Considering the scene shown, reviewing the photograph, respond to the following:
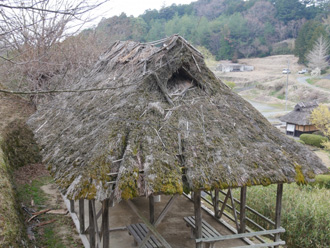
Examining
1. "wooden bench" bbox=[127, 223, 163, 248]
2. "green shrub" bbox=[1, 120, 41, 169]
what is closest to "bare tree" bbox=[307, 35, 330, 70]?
"green shrub" bbox=[1, 120, 41, 169]

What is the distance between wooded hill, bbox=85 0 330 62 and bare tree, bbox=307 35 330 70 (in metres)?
1.43

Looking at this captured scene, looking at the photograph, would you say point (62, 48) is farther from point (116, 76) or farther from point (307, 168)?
point (307, 168)

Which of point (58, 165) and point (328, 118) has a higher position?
point (58, 165)

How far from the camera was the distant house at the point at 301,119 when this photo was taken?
2737 centimetres

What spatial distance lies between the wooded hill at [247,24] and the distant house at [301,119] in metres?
21.3

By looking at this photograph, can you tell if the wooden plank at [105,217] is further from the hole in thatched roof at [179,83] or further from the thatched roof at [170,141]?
the hole in thatched roof at [179,83]

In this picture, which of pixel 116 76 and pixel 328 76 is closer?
pixel 116 76

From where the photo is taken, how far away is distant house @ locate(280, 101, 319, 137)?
89.8 feet

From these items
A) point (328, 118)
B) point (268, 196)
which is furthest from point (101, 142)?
point (328, 118)

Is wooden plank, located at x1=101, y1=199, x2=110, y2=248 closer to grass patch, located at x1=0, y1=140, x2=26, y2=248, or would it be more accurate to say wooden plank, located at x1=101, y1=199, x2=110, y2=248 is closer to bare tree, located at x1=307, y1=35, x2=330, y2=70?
grass patch, located at x1=0, y1=140, x2=26, y2=248

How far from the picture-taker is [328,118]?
23500mm

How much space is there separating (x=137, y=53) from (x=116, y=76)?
0.76 meters

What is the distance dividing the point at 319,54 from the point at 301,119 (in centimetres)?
1940

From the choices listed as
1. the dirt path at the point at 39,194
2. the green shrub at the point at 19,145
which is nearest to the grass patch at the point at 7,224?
the dirt path at the point at 39,194
